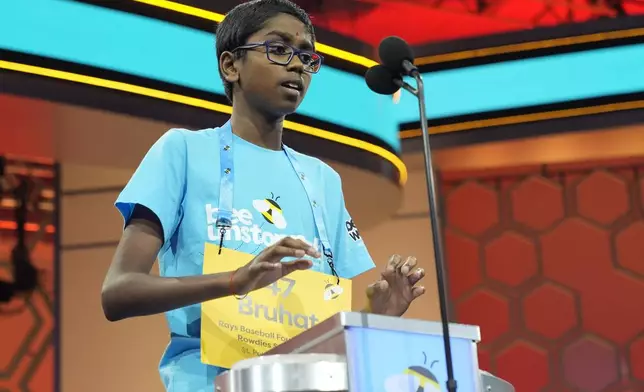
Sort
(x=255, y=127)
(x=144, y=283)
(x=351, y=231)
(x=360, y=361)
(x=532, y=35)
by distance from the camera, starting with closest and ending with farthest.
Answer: (x=360, y=361) → (x=144, y=283) → (x=255, y=127) → (x=351, y=231) → (x=532, y=35)

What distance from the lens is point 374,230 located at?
4.66 meters

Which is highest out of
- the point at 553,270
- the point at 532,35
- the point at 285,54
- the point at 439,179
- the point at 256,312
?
the point at 532,35

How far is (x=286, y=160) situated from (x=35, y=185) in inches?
109

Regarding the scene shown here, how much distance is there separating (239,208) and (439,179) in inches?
124

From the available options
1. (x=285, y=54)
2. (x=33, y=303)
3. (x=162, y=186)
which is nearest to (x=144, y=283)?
(x=162, y=186)

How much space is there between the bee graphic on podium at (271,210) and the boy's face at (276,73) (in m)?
0.17

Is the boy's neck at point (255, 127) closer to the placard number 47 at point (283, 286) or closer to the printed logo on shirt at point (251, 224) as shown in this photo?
the printed logo on shirt at point (251, 224)

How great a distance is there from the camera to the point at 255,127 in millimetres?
1683

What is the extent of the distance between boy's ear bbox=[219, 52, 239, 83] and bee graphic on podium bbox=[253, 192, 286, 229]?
26cm

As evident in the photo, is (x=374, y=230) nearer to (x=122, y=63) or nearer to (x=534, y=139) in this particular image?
(x=534, y=139)

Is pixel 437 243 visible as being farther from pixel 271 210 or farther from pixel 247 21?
pixel 247 21

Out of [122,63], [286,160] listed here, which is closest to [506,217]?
[122,63]

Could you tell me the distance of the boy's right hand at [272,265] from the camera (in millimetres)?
1229

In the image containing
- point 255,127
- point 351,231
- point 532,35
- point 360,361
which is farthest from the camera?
point 532,35
